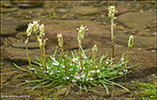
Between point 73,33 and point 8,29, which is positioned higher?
point 8,29

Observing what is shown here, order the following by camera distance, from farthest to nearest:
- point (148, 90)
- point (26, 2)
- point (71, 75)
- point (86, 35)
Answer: point (26, 2) → point (86, 35) → point (71, 75) → point (148, 90)

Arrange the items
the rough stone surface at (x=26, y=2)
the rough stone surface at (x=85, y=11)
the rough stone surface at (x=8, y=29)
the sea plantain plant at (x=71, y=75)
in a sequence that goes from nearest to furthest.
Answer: the sea plantain plant at (x=71, y=75) < the rough stone surface at (x=8, y=29) < the rough stone surface at (x=85, y=11) < the rough stone surface at (x=26, y=2)

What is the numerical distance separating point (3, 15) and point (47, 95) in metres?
2.66

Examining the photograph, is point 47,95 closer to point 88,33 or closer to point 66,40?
point 66,40

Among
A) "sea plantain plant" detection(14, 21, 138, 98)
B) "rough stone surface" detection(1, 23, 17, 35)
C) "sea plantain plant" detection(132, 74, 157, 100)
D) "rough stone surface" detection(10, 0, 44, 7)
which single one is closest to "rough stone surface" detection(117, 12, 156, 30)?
"sea plantain plant" detection(14, 21, 138, 98)

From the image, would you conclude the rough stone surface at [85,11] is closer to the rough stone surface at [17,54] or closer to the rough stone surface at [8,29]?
Result: the rough stone surface at [8,29]

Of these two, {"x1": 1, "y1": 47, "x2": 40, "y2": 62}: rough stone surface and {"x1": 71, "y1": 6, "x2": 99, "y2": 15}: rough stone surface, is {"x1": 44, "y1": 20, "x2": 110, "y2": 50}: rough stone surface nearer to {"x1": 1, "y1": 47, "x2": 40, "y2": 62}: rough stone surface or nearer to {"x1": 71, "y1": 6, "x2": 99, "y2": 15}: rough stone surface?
{"x1": 1, "y1": 47, "x2": 40, "y2": 62}: rough stone surface

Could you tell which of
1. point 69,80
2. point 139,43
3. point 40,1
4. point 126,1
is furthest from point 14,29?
point 126,1

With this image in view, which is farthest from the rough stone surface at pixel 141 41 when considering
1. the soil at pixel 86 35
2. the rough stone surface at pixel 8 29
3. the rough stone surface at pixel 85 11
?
the rough stone surface at pixel 8 29

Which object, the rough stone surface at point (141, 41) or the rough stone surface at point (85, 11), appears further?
the rough stone surface at point (85, 11)

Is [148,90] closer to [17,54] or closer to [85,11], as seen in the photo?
[17,54]

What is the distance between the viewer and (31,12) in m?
4.52

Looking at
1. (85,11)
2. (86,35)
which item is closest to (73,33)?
(86,35)

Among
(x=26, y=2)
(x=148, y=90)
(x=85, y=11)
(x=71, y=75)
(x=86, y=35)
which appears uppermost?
(x=26, y=2)
